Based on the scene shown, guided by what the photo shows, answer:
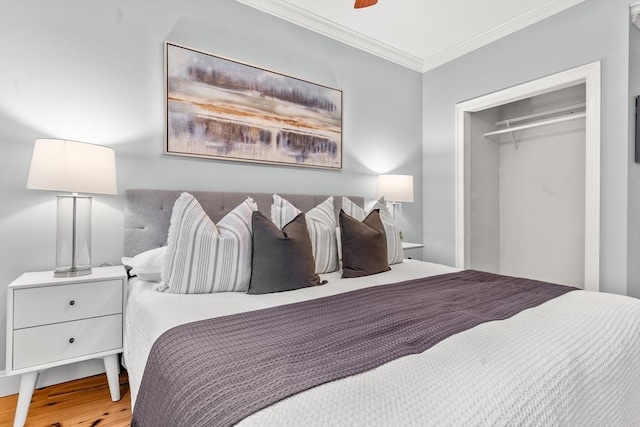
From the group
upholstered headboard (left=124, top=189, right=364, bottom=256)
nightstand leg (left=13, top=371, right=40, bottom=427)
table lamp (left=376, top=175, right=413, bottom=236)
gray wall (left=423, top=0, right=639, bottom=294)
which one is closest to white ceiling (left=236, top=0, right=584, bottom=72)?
gray wall (left=423, top=0, right=639, bottom=294)

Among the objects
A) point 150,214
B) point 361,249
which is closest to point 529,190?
point 361,249

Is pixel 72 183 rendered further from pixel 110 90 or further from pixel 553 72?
pixel 553 72

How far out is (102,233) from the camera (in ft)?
6.47

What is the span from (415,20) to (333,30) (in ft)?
2.40

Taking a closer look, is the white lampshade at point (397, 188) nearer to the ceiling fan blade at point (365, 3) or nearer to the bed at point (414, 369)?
the bed at point (414, 369)

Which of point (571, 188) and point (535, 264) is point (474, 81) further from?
point (535, 264)

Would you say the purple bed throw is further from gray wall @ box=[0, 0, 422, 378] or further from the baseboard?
gray wall @ box=[0, 0, 422, 378]

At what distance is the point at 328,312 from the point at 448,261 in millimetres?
2611

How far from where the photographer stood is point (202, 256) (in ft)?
5.29

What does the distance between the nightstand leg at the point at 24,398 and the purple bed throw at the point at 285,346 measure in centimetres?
87

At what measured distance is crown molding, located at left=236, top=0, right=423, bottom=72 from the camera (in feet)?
8.43

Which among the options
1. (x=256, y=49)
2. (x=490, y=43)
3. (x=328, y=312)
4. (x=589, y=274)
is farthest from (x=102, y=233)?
(x=490, y=43)

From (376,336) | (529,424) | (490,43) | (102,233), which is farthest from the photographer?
(490,43)

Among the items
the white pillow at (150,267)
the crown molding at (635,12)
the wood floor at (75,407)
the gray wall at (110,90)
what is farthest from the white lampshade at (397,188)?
the wood floor at (75,407)
